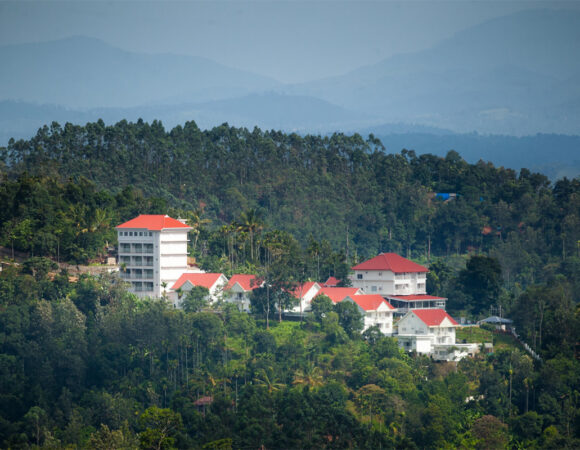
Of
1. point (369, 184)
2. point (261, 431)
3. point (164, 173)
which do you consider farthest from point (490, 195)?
point (261, 431)

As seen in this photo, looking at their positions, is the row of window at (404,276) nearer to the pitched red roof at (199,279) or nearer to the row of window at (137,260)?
the pitched red roof at (199,279)

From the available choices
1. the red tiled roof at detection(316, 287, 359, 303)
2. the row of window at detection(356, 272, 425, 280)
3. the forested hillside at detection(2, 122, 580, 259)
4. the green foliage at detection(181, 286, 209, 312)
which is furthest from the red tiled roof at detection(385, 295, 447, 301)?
the forested hillside at detection(2, 122, 580, 259)

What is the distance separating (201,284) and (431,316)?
1610cm

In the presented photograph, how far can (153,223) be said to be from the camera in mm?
72938

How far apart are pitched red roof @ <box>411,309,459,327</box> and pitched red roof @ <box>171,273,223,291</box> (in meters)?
14.1

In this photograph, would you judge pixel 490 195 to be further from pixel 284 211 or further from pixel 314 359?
pixel 314 359

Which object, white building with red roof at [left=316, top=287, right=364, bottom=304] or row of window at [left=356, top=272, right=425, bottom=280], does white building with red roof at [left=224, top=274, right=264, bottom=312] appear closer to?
white building with red roof at [left=316, top=287, right=364, bottom=304]

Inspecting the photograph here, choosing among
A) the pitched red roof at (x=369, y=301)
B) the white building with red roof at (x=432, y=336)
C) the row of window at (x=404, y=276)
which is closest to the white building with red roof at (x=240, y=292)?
the pitched red roof at (x=369, y=301)

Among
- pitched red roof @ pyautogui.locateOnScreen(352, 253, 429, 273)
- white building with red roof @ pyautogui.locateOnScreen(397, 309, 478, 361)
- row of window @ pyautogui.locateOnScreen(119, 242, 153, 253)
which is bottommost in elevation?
white building with red roof @ pyautogui.locateOnScreen(397, 309, 478, 361)

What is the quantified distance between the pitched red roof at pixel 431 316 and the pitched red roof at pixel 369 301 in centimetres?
246

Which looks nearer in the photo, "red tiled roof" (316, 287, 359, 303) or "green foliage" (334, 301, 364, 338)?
"green foliage" (334, 301, 364, 338)

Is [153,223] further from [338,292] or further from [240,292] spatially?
[338,292]

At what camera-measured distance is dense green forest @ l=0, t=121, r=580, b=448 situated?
5488 centimetres

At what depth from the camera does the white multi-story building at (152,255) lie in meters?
71.6
